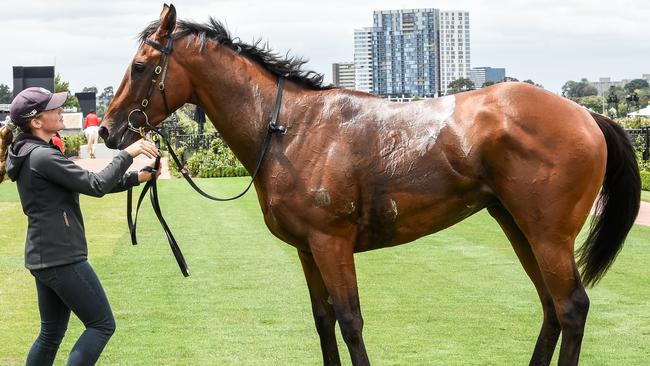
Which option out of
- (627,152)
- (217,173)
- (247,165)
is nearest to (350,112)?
(247,165)

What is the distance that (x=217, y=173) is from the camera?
25344 millimetres

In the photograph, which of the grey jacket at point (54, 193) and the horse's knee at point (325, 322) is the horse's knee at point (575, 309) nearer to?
the horse's knee at point (325, 322)

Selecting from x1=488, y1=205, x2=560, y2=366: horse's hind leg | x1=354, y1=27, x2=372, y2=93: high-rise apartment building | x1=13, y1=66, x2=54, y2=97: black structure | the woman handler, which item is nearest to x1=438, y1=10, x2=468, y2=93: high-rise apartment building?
x1=354, y1=27, x2=372, y2=93: high-rise apartment building

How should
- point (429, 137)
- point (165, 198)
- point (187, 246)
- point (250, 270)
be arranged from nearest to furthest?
point (429, 137) → point (250, 270) → point (187, 246) → point (165, 198)

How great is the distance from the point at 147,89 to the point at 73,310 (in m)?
1.29

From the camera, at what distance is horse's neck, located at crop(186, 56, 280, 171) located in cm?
552

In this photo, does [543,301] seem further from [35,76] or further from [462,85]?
[462,85]

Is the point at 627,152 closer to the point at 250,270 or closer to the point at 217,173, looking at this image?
the point at 250,270

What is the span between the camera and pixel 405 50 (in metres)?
83.3

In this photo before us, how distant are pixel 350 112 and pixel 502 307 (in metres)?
3.25

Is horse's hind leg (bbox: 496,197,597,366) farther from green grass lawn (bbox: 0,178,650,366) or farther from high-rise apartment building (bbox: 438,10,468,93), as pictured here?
high-rise apartment building (bbox: 438,10,468,93)

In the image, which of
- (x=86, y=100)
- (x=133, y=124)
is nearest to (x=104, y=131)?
(x=133, y=124)

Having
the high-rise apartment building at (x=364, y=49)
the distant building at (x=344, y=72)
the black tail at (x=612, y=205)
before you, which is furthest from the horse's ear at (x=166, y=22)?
the high-rise apartment building at (x=364, y=49)

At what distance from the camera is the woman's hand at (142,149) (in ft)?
17.0
